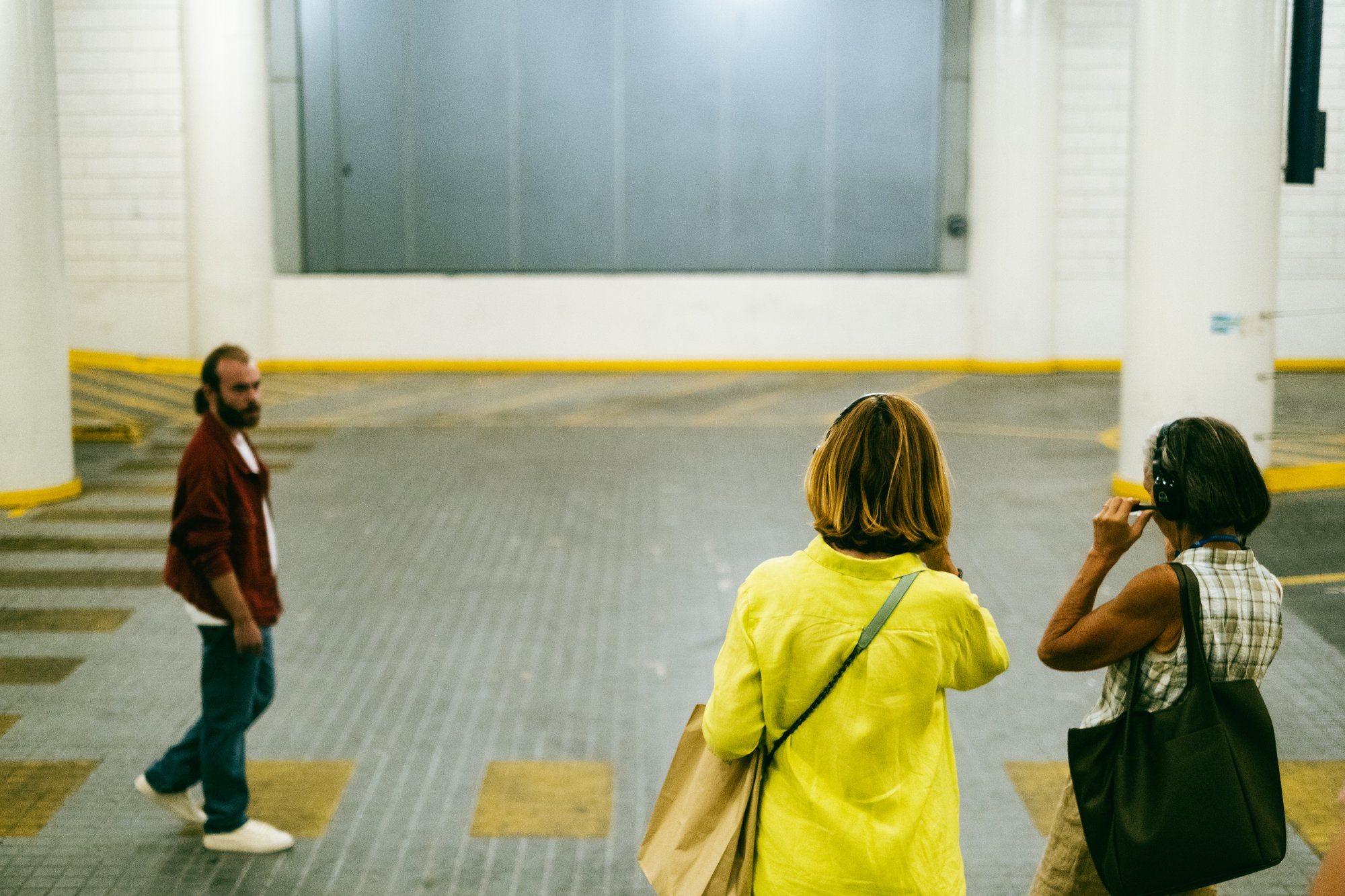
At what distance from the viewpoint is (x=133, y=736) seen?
6.05 m

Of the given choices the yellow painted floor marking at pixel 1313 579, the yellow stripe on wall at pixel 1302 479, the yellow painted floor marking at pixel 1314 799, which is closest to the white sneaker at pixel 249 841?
the yellow painted floor marking at pixel 1314 799

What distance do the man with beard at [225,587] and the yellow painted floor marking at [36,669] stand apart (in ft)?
6.62

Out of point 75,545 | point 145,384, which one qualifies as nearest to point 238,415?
point 75,545

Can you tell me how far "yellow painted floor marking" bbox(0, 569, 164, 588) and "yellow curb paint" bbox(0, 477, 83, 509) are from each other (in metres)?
1.72

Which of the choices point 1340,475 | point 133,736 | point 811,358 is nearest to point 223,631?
point 133,736

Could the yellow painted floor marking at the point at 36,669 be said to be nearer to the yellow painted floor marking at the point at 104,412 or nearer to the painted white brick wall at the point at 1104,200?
the yellow painted floor marking at the point at 104,412

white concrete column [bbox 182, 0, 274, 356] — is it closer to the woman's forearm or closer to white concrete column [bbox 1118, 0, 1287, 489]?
white concrete column [bbox 1118, 0, 1287, 489]

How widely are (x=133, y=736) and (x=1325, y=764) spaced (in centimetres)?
488

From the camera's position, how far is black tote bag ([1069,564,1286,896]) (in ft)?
9.53

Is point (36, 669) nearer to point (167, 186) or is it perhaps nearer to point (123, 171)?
point (167, 186)

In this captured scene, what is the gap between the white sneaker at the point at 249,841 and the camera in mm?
4949

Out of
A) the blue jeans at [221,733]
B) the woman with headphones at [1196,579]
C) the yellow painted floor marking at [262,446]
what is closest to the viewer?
the woman with headphones at [1196,579]

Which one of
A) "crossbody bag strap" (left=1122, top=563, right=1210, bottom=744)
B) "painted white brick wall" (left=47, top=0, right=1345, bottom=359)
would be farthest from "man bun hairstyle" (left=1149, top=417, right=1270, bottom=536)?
"painted white brick wall" (left=47, top=0, right=1345, bottom=359)

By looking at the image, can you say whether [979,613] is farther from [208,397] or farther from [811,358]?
[811,358]
